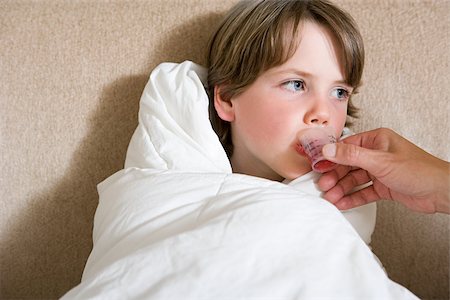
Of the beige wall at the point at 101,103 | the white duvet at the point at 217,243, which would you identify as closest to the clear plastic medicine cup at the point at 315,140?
the white duvet at the point at 217,243

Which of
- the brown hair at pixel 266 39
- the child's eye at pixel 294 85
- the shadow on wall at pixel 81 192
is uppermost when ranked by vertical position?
the brown hair at pixel 266 39

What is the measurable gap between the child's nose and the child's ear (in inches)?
7.3

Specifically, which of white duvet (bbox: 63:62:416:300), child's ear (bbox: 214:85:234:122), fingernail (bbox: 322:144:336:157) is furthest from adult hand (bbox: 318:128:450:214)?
child's ear (bbox: 214:85:234:122)

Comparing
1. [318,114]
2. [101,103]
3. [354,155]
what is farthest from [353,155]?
[101,103]

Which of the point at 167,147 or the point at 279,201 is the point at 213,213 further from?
the point at 167,147

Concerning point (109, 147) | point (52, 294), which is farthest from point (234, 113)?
point (52, 294)

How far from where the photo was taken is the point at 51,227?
1.10m

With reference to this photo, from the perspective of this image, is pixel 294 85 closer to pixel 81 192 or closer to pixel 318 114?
pixel 318 114

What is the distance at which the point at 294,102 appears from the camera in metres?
0.90

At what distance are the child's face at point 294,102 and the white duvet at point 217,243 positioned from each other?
0.42 ft

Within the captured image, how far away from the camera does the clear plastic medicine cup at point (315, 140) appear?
2.89 feet

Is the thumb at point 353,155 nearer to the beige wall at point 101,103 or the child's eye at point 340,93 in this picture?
the child's eye at point 340,93

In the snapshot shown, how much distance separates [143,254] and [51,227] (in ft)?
1.69

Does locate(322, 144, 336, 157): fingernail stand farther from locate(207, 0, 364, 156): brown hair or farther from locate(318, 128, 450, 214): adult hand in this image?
locate(207, 0, 364, 156): brown hair
